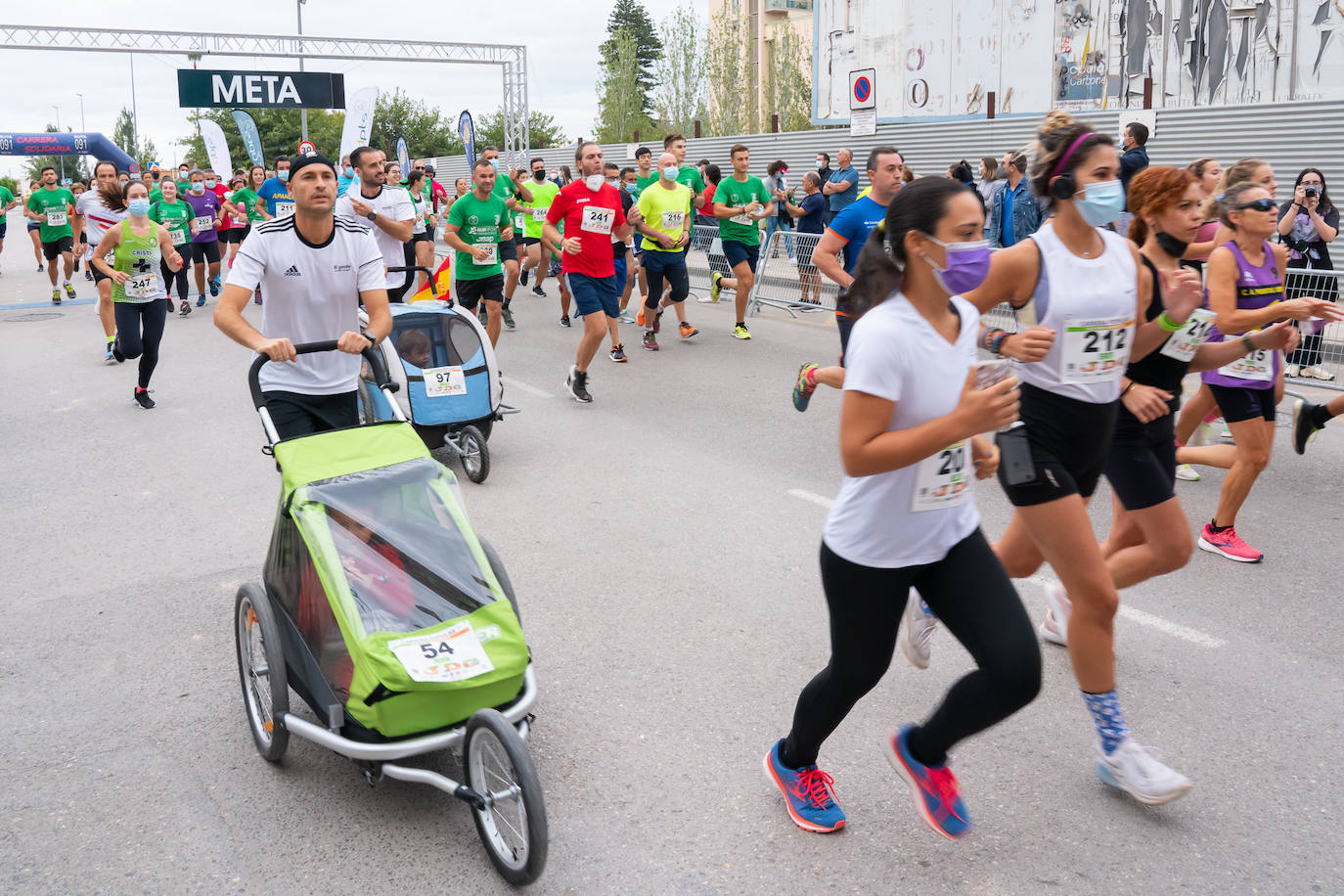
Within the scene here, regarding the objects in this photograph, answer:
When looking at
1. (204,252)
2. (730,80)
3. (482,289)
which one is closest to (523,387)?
(482,289)

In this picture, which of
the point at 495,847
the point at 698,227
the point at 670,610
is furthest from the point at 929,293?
the point at 698,227

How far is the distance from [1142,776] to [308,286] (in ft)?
11.6

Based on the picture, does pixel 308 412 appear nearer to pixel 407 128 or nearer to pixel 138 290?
pixel 138 290

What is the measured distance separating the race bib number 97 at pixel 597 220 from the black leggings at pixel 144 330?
3.72 m

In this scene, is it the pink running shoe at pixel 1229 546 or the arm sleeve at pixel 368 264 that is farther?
the pink running shoe at pixel 1229 546

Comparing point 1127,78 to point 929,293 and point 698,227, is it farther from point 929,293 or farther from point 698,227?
point 929,293

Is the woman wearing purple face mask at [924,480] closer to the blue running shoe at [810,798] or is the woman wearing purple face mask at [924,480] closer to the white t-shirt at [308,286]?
the blue running shoe at [810,798]

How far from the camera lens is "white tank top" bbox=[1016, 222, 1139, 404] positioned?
340cm

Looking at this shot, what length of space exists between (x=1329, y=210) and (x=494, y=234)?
23.9 ft

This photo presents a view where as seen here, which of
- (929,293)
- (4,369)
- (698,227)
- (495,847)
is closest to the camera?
(929,293)

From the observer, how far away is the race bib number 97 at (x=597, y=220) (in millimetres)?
9508

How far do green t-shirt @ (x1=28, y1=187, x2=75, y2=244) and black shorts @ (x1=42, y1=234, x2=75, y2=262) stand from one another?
0.36ft

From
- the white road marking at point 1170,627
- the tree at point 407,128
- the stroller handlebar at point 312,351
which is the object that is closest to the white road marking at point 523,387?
the stroller handlebar at point 312,351

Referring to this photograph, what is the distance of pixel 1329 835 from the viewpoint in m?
3.19
